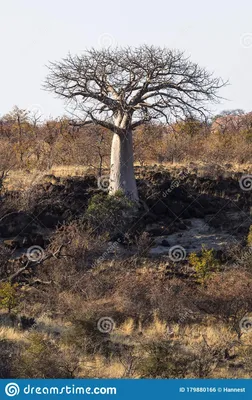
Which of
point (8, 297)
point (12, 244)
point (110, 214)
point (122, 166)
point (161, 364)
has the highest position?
point (122, 166)

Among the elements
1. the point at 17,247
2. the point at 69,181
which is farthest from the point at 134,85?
the point at 17,247

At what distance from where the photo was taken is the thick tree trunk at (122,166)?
1678 centimetres

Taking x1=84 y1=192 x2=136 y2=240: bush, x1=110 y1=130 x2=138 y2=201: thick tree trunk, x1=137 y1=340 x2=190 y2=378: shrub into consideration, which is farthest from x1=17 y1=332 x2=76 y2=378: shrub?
x1=110 y1=130 x2=138 y2=201: thick tree trunk

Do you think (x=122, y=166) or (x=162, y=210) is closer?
(x=122, y=166)

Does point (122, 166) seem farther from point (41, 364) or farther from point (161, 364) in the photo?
point (41, 364)

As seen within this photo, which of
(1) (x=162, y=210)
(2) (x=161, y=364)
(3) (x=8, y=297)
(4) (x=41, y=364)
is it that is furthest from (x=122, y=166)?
(4) (x=41, y=364)

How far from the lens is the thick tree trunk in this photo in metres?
16.8

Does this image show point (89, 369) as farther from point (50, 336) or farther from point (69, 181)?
point (69, 181)

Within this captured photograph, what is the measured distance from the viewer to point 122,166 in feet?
55.1

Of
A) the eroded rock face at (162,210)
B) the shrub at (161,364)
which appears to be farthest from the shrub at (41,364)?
the eroded rock face at (162,210)

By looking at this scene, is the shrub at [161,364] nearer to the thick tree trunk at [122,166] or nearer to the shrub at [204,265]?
the shrub at [204,265]

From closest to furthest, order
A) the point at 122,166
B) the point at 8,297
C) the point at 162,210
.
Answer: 1. the point at 8,297
2. the point at 122,166
3. the point at 162,210

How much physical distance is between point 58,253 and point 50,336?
2.97m

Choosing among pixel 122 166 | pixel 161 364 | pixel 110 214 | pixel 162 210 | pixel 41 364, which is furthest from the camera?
pixel 162 210
